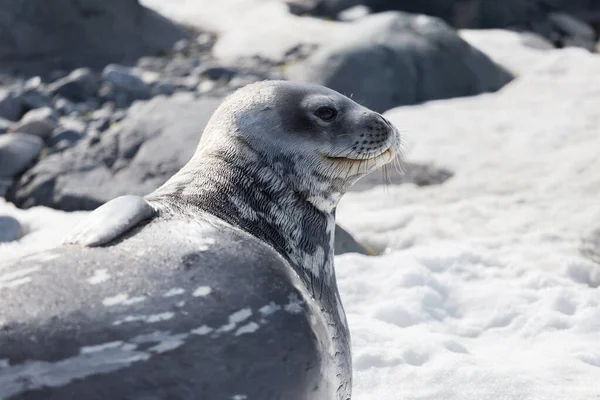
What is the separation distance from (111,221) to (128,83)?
7430mm

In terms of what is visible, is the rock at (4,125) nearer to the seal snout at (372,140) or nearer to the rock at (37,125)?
the rock at (37,125)

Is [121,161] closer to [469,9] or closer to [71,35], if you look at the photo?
[71,35]

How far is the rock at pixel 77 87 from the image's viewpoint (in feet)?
31.2

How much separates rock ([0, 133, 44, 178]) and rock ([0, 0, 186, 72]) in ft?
9.68

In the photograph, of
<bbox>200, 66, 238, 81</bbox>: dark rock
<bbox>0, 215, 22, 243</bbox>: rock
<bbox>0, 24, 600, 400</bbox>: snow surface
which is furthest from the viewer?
<bbox>200, 66, 238, 81</bbox>: dark rock

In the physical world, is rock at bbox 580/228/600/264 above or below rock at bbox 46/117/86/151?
above

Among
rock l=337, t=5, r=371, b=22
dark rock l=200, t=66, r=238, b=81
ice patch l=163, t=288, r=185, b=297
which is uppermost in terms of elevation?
ice patch l=163, t=288, r=185, b=297

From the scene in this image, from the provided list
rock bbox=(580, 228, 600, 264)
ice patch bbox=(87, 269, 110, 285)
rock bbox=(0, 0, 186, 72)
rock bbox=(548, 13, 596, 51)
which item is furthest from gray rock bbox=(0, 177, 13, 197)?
rock bbox=(548, 13, 596, 51)

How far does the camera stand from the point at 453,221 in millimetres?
6215

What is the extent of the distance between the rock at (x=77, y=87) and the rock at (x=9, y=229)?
367 cm

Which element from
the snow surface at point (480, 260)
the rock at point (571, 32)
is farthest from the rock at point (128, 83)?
the rock at point (571, 32)

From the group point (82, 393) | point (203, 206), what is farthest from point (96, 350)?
point (203, 206)

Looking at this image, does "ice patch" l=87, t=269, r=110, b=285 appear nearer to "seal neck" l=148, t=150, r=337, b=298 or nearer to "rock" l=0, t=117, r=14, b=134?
"seal neck" l=148, t=150, r=337, b=298

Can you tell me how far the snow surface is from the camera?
3.95 m
